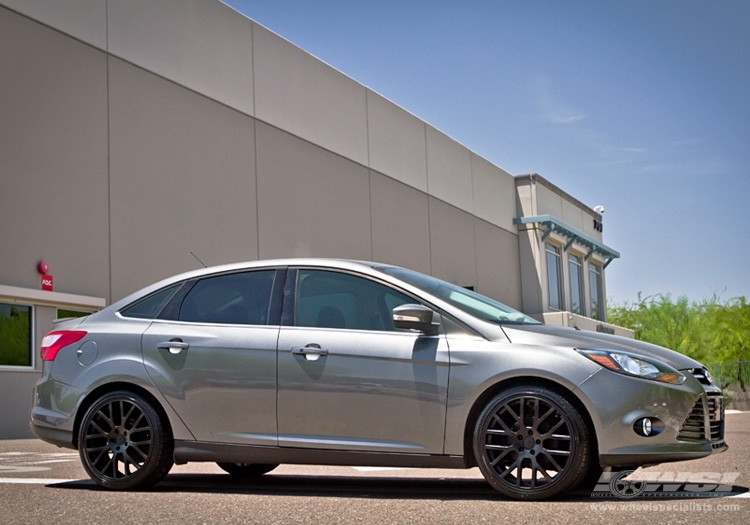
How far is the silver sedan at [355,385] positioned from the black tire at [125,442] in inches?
0.4

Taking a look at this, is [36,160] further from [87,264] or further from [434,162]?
[434,162]

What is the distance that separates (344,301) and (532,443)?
1.58m

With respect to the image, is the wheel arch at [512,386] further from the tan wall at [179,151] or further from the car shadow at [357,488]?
the tan wall at [179,151]

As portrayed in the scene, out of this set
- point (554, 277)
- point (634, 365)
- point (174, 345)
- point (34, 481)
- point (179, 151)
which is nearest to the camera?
point (634, 365)

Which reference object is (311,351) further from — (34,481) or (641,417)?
(34,481)

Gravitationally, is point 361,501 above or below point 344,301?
below

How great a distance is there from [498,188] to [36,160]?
26714mm

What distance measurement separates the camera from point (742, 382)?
4488 cm

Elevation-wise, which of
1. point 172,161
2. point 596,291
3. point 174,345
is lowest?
point 174,345

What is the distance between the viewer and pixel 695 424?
19.2 feet

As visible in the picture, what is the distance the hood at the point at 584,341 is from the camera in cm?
592

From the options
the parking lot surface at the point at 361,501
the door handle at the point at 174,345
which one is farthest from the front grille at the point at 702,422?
the door handle at the point at 174,345

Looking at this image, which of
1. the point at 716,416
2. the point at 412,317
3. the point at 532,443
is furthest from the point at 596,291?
the point at 532,443

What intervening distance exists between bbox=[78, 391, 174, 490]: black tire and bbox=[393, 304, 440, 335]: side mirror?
5.86 ft
